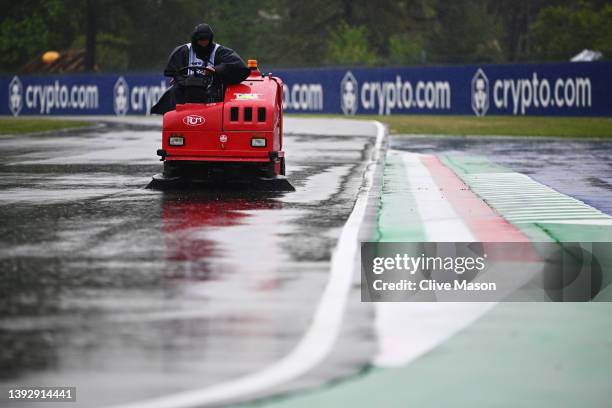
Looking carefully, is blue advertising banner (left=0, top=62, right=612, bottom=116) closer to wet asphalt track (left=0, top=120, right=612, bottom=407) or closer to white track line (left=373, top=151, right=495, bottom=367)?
wet asphalt track (left=0, top=120, right=612, bottom=407)

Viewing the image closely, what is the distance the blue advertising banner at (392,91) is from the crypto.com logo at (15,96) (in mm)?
48

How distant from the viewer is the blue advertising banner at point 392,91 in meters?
50.9

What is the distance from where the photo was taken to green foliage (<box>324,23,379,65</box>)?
97438mm

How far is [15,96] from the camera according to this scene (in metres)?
71.9

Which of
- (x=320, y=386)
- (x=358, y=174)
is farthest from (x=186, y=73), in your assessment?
(x=320, y=386)

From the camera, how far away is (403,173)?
22438 millimetres

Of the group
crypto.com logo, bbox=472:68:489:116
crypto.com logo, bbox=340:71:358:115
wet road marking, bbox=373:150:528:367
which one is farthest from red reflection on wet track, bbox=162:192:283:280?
crypto.com logo, bbox=340:71:358:115

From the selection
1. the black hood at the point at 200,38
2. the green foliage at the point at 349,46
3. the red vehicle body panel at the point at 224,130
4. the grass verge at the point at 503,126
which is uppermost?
the green foliage at the point at 349,46

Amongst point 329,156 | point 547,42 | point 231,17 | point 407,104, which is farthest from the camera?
point 231,17

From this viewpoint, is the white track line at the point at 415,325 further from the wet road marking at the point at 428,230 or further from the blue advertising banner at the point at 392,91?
the blue advertising banner at the point at 392,91

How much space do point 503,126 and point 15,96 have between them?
33849mm

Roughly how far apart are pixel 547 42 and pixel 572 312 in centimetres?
8566

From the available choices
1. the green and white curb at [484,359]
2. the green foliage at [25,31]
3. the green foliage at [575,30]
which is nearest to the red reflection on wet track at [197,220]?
the green and white curb at [484,359]

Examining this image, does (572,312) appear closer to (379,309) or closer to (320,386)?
(379,309)
